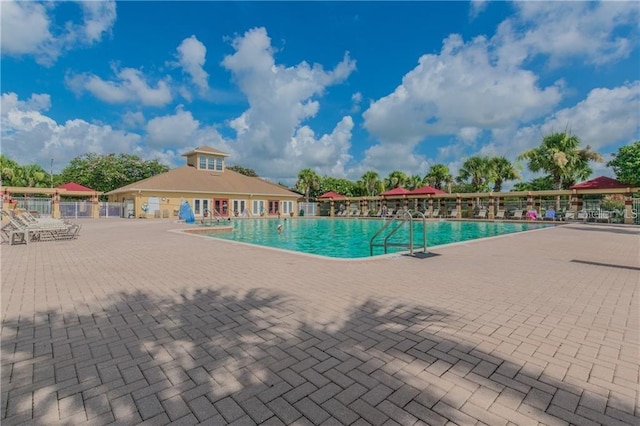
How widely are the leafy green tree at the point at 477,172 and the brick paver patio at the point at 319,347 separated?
3142 centimetres

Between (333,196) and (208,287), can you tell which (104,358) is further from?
(333,196)

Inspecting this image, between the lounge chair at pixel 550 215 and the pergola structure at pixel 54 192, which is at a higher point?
the pergola structure at pixel 54 192

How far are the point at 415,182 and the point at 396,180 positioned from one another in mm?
2851

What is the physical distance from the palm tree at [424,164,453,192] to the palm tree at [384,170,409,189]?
3421mm

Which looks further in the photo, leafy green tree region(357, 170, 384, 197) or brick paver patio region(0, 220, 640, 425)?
leafy green tree region(357, 170, 384, 197)

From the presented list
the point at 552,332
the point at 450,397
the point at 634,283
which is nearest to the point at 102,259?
the point at 450,397

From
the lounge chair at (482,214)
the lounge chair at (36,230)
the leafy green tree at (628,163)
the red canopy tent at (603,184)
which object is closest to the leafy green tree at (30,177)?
the lounge chair at (36,230)

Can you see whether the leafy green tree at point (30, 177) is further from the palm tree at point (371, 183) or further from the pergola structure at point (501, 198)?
the palm tree at point (371, 183)

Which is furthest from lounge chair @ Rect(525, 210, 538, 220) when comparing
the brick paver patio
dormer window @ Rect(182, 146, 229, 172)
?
dormer window @ Rect(182, 146, 229, 172)

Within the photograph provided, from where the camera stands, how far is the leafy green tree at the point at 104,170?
47031mm

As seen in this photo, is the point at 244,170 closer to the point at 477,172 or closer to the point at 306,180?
the point at 306,180

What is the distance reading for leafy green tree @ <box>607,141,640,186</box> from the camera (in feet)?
76.4

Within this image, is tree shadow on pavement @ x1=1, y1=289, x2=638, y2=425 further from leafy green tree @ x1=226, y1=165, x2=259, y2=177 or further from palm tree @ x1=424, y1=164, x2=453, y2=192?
leafy green tree @ x1=226, y1=165, x2=259, y2=177

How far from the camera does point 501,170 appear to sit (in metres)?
34.0
